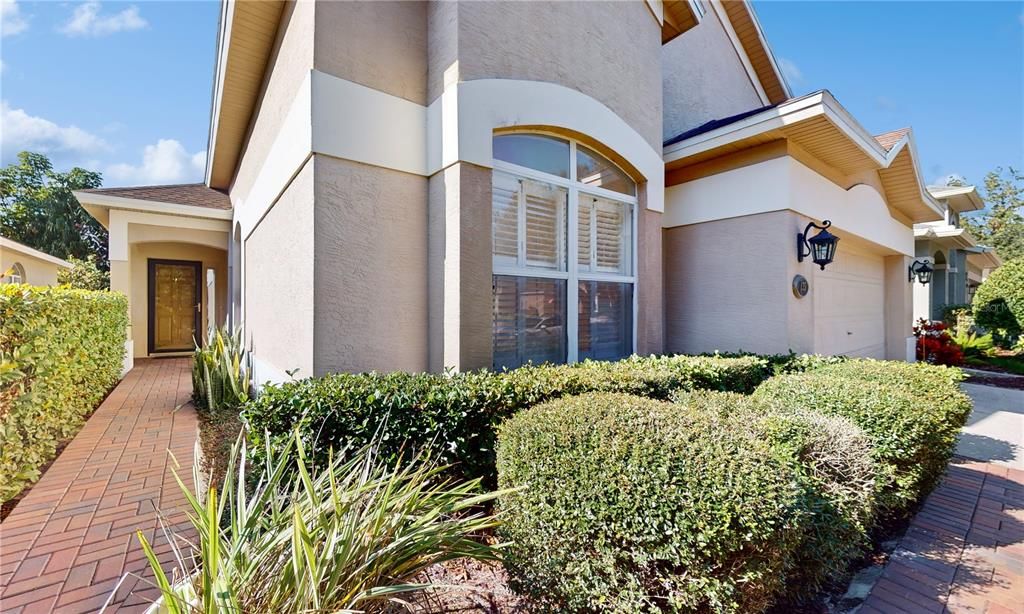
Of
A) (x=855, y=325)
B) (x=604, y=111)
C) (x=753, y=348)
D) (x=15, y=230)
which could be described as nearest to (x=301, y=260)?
(x=604, y=111)

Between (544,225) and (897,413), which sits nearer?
(897,413)

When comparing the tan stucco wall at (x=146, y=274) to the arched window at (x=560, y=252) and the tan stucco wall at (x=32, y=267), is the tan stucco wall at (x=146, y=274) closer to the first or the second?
the tan stucco wall at (x=32, y=267)

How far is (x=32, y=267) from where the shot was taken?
17125 mm

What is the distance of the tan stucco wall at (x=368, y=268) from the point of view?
4.46m

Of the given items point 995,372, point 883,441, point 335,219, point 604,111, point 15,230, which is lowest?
point 995,372

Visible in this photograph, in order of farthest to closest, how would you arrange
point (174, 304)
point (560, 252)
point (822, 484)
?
point (174, 304)
point (560, 252)
point (822, 484)

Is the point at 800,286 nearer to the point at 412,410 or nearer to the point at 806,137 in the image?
the point at 806,137

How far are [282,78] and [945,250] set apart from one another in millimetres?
25719

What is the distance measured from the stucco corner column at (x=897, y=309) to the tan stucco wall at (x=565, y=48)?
9.58 meters

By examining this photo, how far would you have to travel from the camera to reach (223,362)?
689 cm

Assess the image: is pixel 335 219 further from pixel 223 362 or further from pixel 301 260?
pixel 223 362

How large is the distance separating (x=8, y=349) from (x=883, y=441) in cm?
845

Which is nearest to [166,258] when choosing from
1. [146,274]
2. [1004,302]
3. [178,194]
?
[146,274]

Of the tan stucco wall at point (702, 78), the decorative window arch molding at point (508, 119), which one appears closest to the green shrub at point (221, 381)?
the decorative window arch molding at point (508, 119)
